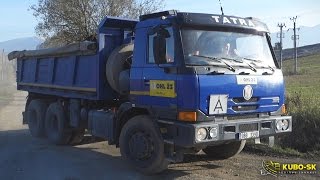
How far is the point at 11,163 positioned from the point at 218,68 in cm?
447

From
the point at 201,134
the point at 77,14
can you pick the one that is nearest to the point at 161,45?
the point at 201,134

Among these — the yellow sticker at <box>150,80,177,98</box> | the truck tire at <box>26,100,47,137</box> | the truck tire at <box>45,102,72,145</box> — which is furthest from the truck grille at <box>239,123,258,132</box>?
the truck tire at <box>26,100,47,137</box>

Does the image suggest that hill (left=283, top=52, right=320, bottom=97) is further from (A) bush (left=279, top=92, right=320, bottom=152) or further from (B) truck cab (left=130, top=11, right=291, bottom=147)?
(B) truck cab (left=130, top=11, right=291, bottom=147)

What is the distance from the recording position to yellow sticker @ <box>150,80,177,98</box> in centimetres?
729

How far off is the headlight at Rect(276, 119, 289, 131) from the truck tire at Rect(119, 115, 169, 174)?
6.68 feet

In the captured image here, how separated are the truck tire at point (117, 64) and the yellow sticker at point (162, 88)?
1362 mm

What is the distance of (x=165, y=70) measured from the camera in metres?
7.37

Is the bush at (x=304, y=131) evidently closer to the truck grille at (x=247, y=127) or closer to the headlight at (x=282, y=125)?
the headlight at (x=282, y=125)

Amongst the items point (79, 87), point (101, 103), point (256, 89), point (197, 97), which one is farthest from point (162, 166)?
point (79, 87)

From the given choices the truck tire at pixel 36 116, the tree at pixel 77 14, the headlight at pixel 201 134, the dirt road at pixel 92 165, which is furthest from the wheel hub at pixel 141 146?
the tree at pixel 77 14

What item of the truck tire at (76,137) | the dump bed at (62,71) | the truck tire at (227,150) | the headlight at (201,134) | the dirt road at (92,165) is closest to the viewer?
the headlight at (201,134)

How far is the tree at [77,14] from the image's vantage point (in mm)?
22203

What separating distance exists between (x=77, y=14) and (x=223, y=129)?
16.6m

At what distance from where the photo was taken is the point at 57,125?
11.5 m
